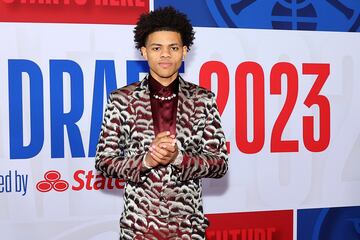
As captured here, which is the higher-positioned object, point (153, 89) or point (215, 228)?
point (153, 89)

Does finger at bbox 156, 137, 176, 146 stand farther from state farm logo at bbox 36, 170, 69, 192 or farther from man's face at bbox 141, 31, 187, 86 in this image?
state farm logo at bbox 36, 170, 69, 192

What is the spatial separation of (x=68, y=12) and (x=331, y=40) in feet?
4.39

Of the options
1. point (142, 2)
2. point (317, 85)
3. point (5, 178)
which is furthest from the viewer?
Result: point (317, 85)

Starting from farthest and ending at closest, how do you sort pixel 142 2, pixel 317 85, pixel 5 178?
pixel 317 85
pixel 142 2
pixel 5 178

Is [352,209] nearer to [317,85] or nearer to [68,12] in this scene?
[317,85]

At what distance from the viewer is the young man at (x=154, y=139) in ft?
4.14

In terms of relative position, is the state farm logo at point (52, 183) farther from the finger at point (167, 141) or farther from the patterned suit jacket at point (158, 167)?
the finger at point (167, 141)

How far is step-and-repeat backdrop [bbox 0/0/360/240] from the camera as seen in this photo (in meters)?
2.12

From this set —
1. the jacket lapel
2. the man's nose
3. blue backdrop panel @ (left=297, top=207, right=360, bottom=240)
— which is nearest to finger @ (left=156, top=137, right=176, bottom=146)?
the jacket lapel

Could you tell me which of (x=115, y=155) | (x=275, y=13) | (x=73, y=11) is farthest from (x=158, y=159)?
(x=275, y=13)

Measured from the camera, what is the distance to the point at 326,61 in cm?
247

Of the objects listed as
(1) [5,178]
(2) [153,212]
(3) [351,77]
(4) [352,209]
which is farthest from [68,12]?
(4) [352,209]

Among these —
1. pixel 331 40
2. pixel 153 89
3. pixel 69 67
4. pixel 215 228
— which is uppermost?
pixel 331 40

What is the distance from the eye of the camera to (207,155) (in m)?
1.30
